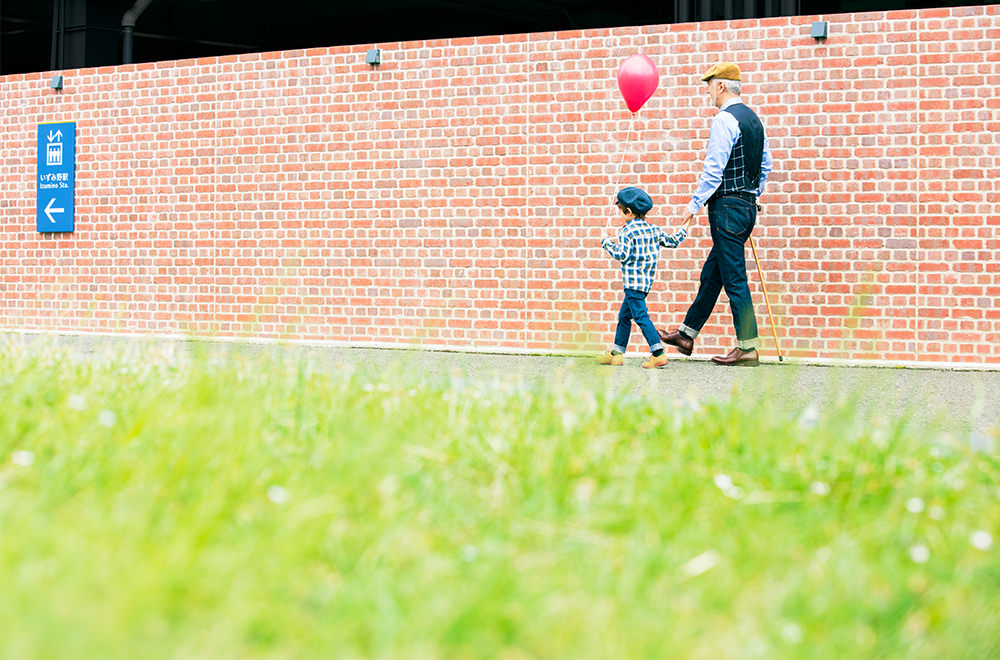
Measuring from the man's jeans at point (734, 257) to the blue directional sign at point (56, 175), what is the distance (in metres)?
7.13

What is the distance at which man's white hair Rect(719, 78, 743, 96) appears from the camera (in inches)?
360

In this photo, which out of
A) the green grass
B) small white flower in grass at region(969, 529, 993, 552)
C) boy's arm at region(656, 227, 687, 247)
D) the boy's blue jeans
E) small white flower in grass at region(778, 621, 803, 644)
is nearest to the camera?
the green grass

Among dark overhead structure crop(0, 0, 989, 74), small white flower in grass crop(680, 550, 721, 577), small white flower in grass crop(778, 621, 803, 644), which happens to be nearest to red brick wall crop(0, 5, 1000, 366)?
small white flower in grass crop(680, 550, 721, 577)

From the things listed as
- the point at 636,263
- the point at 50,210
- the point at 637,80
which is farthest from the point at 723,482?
the point at 50,210

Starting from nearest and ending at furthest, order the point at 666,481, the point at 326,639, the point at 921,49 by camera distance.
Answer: the point at 326,639 < the point at 666,481 < the point at 921,49

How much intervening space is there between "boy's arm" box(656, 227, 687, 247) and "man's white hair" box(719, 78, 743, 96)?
3.87ft

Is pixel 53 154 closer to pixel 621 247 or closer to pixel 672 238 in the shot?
pixel 621 247

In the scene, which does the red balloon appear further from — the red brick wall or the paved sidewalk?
the paved sidewalk

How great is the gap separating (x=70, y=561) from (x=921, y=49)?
8718 millimetres

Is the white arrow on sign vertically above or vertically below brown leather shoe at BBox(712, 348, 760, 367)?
above

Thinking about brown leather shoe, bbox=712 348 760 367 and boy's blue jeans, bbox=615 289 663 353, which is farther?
brown leather shoe, bbox=712 348 760 367

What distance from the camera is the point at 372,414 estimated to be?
470cm

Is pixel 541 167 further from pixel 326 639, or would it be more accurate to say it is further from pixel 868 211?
pixel 326 639

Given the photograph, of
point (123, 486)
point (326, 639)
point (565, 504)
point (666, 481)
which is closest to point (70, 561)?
point (326, 639)
